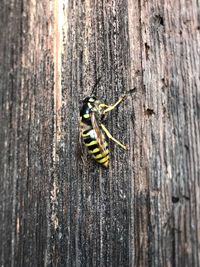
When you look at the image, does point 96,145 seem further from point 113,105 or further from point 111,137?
point 113,105

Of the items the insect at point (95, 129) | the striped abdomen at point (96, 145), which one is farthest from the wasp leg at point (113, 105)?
the striped abdomen at point (96, 145)

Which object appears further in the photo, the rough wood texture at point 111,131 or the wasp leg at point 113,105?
the wasp leg at point 113,105

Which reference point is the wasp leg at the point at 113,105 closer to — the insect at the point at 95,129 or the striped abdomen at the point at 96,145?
the insect at the point at 95,129

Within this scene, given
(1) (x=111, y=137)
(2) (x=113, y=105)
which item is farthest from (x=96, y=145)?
(2) (x=113, y=105)

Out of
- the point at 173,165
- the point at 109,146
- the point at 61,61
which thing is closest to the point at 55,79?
the point at 61,61

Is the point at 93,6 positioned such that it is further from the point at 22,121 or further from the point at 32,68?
the point at 22,121

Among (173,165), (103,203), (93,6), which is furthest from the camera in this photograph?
(93,6)

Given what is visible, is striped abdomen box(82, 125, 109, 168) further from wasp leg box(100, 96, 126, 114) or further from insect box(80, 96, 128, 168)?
wasp leg box(100, 96, 126, 114)
